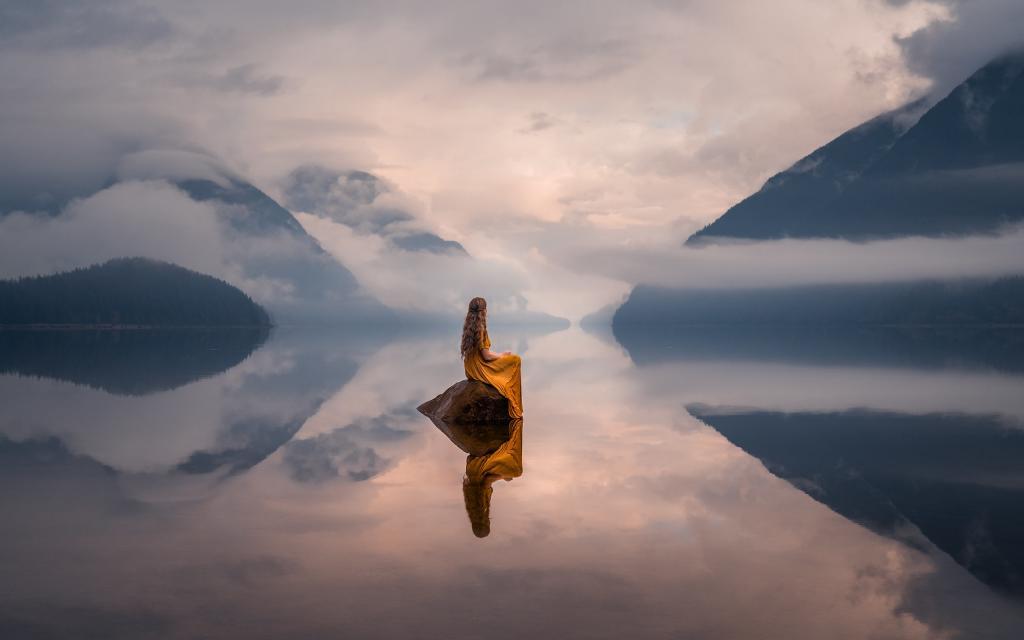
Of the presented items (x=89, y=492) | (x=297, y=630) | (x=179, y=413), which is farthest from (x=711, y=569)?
(x=179, y=413)

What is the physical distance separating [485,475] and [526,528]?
4094mm

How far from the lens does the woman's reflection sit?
462 inches

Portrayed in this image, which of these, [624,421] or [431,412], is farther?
[431,412]

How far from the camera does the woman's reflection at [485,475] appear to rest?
11.7m

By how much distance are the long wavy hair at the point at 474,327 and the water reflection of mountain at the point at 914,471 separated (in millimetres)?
7128

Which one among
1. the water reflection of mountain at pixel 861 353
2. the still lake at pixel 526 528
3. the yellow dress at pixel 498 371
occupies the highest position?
the yellow dress at pixel 498 371

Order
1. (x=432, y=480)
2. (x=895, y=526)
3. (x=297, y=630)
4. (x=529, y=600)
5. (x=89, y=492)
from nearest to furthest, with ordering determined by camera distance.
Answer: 1. (x=297, y=630)
2. (x=529, y=600)
3. (x=895, y=526)
4. (x=89, y=492)
5. (x=432, y=480)

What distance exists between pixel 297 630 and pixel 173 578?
7.47ft

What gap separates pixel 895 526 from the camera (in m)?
11.2


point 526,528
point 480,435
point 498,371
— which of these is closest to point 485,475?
point 526,528

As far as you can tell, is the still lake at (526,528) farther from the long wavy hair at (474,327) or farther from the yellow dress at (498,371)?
the long wavy hair at (474,327)

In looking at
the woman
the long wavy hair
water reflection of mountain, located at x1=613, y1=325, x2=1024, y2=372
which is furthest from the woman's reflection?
water reflection of mountain, located at x1=613, y1=325, x2=1024, y2=372

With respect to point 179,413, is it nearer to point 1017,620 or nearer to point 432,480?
Answer: point 432,480

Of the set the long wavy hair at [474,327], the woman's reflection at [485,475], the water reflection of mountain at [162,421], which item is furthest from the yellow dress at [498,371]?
the water reflection of mountain at [162,421]
